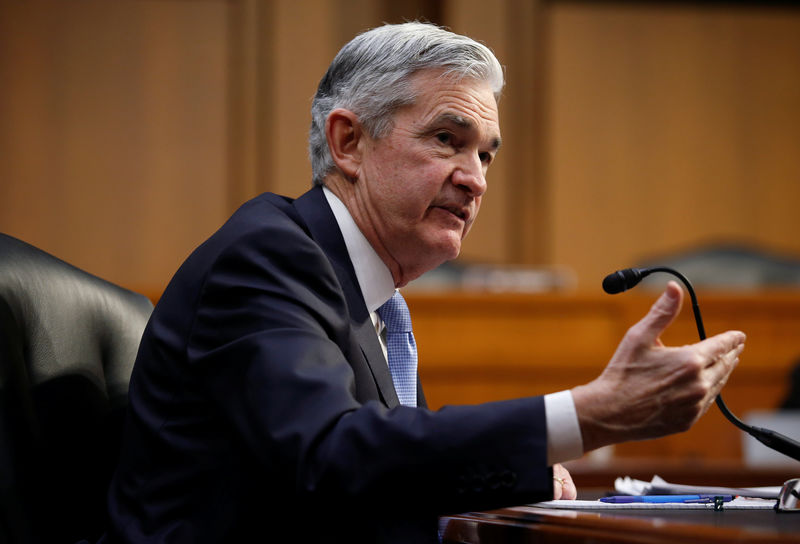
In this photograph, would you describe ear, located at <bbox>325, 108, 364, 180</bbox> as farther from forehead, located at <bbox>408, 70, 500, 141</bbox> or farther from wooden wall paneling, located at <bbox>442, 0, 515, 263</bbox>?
wooden wall paneling, located at <bbox>442, 0, 515, 263</bbox>

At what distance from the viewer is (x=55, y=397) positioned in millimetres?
1288

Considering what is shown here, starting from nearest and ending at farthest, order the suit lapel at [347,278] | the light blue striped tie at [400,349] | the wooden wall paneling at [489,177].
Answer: the suit lapel at [347,278]
the light blue striped tie at [400,349]
the wooden wall paneling at [489,177]

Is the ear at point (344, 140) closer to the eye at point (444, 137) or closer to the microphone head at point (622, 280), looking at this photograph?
the eye at point (444, 137)

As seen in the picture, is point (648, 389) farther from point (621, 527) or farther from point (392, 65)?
point (392, 65)

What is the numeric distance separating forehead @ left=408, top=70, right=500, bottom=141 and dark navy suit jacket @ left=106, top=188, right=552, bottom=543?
21 centimetres

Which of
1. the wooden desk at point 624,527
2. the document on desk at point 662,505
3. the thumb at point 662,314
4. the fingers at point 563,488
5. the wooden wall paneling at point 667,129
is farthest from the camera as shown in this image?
the wooden wall paneling at point 667,129

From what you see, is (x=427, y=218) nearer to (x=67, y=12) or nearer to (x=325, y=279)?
(x=325, y=279)

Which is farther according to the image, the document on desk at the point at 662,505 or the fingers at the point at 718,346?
the document on desk at the point at 662,505

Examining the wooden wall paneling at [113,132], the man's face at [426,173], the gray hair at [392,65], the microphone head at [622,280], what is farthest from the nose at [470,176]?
the wooden wall paneling at [113,132]

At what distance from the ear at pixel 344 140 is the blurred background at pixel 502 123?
193 inches

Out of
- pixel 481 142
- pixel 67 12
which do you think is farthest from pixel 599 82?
pixel 481 142

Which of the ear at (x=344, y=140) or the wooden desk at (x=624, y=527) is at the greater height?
the ear at (x=344, y=140)

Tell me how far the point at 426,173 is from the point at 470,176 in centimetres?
7

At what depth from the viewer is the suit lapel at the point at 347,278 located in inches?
48.4
